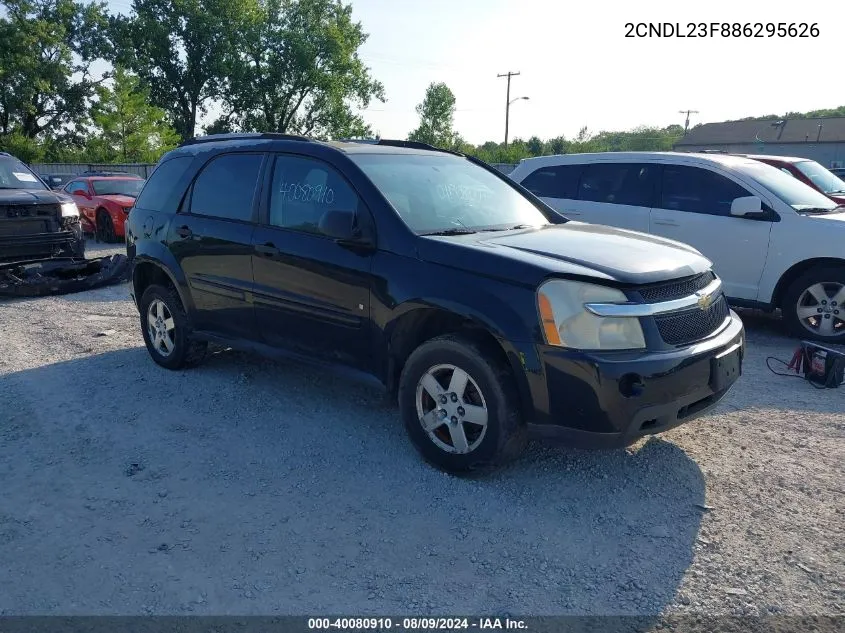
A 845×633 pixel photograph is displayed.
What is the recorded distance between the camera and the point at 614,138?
80750mm

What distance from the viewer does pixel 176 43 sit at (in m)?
49.9

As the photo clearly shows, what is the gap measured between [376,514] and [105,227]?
13.2 metres

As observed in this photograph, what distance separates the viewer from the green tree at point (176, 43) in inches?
1898

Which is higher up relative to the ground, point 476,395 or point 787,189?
point 787,189

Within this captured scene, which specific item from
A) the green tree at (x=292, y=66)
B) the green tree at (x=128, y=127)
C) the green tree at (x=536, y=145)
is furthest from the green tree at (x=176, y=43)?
the green tree at (x=536, y=145)

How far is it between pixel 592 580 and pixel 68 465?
9.73ft

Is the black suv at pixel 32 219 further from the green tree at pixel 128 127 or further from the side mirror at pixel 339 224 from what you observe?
the green tree at pixel 128 127

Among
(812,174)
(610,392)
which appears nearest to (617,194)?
(812,174)

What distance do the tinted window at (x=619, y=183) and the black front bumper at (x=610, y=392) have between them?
15.2 ft

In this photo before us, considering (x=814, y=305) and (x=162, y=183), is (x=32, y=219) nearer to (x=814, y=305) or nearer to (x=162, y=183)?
(x=162, y=183)

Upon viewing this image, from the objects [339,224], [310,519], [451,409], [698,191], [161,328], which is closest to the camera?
[310,519]

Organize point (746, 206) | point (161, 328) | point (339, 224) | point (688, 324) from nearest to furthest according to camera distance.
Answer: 1. point (688, 324)
2. point (339, 224)
3. point (161, 328)
4. point (746, 206)

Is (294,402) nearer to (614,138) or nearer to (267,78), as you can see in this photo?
A: (267,78)

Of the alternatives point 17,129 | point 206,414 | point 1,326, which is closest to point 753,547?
point 206,414
